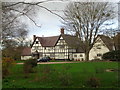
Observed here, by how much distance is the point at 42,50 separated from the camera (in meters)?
11.1

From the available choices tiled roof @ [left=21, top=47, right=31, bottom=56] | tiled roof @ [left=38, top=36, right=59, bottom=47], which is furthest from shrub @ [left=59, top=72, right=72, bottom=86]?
tiled roof @ [left=21, top=47, right=31, bottom=56]

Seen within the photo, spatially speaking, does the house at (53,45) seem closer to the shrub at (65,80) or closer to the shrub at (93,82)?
the shrub at (65,80)

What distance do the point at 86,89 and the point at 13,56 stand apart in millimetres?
5265

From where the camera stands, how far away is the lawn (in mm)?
8711

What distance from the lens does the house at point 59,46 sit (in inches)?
419

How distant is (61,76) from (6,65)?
109 inches

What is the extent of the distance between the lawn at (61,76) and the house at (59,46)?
2.46 ft

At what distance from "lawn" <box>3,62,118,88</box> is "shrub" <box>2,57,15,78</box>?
0.25 meters

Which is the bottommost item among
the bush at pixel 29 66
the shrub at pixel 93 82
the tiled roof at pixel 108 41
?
the shrub at pixel 93 82

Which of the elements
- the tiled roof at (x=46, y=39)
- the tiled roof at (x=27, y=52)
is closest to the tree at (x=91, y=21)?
the tiled roof at (x=46, y=39)

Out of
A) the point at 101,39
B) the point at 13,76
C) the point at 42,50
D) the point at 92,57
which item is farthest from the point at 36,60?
the point at 101,39

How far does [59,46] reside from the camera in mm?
11977

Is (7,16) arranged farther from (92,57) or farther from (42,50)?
(92,57)

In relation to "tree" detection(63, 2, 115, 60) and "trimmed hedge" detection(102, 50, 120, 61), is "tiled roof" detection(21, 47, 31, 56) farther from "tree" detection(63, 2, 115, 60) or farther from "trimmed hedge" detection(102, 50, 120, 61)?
"trimmed hedge" detection(102, 50, 120, 61)
